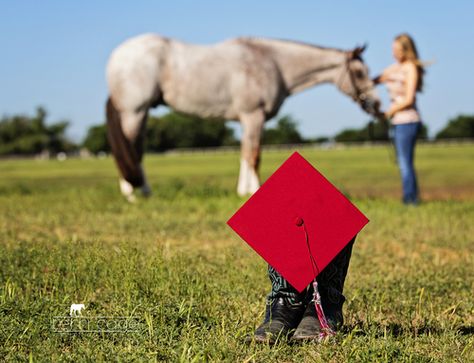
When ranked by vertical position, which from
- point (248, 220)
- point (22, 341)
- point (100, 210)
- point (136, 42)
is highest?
point (136, 42)

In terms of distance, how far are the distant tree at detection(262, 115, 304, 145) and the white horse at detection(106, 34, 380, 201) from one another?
4040 inches

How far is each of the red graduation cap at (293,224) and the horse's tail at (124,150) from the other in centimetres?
676

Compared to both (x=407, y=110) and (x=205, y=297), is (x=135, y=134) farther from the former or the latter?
(x=205, y=297)

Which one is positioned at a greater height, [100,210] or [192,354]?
[192,354]

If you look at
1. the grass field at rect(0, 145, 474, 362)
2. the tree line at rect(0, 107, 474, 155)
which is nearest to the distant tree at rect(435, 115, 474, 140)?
the tree line at rect(0, 107, 474, 155)

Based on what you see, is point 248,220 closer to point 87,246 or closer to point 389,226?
point 87,246

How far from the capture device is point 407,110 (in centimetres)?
938

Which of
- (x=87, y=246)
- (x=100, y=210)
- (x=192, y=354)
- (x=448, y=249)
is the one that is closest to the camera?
(x=192, y=354)

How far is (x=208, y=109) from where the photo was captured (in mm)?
9898

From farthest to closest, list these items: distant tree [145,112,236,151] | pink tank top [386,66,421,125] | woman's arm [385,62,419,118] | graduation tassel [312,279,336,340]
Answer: distant tree [145,112,236,151] < pink tank top [386,66,421,125] < woman's arm [385,62,419,118] < graduation tassel [312,279,336,340]

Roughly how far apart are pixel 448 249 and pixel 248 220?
352 centimetres

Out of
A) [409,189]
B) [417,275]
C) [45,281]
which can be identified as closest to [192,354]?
[45,281]

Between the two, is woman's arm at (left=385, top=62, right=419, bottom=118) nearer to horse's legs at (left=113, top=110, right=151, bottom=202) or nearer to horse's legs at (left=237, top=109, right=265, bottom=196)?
horse's legs at (left=237, top=109, right=265, bottom=196)

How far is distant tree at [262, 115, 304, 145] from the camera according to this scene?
114 meters
